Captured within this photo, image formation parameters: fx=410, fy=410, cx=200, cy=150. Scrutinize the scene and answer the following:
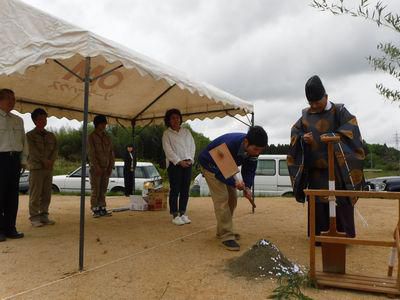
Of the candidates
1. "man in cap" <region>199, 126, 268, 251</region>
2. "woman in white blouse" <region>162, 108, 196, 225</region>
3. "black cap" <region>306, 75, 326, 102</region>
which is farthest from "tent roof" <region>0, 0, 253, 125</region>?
"black cap" <region>306, 75, 326, 102</region>

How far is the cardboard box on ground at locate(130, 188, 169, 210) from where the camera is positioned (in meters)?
7.82

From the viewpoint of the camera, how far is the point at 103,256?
4312 mm

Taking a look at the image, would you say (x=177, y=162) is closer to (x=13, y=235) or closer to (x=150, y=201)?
(x=150, y=201)

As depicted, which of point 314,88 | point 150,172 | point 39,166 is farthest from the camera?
point 150,172

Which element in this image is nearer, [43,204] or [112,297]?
[112,297]

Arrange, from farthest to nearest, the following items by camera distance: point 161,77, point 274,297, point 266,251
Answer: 1. point 161,77
2. point 266,251
3. point 274,297

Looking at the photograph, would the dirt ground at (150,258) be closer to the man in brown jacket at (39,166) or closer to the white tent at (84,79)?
the man in brown jacket at (39,166)

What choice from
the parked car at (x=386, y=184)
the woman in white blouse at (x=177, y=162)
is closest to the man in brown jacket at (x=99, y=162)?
the woman in white blouse at (x=177, y=162)

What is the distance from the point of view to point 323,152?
14.4 feet

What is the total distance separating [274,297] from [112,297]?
122 cm

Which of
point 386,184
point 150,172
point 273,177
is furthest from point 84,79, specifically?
point 386,184

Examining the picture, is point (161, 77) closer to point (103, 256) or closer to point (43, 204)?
point (103, 256)

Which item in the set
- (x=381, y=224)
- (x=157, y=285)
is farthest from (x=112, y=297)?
(x=381, y=224)

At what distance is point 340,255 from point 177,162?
3.18 metres
